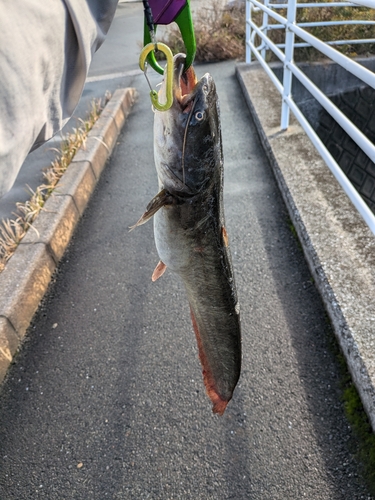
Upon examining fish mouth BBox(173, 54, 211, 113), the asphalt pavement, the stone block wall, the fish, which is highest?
fish mouth BBox(173, 54, 211, 113)

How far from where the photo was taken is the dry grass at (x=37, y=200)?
11.1 feet

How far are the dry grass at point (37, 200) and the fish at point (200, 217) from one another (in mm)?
2245

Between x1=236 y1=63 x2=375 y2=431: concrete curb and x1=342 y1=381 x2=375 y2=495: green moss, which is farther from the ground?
x1=236 y1=63 x2=375 y2=431: concrete curb

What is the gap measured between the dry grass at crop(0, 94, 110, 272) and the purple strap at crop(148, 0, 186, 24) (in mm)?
2623

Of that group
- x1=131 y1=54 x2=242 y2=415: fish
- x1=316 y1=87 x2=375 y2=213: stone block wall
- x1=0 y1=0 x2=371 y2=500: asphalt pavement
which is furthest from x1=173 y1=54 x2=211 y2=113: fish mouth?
x1=316 y1=87 x2=375 y2=213: stone block wall

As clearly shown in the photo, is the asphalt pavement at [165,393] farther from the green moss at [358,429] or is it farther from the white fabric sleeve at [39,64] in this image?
the white fabric sleeve at [39,64]

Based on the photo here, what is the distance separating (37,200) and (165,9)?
3153 millimetres

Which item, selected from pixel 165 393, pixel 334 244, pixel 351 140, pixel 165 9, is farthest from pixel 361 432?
pixel 351 140

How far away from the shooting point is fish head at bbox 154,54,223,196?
1.18m

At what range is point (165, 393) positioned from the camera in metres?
2.43

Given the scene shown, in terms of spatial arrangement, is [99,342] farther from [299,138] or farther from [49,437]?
[299,138]

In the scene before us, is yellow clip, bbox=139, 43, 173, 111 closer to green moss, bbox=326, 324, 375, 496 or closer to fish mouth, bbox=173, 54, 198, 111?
fish mouth, bbox=173, 54, 198, 111

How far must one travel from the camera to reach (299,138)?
4512 millimetres

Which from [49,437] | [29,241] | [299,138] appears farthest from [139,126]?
[49,437]
